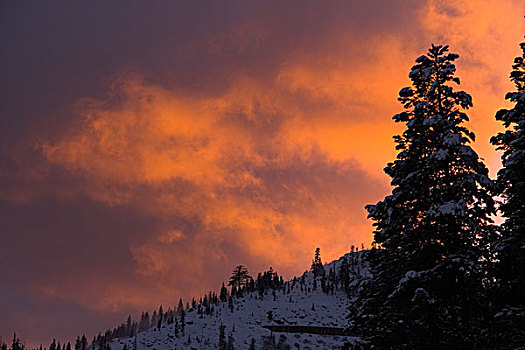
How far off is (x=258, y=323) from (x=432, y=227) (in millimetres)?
114331

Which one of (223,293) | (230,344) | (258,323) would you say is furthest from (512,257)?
(223,293)

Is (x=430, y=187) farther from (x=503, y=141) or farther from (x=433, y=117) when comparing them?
(x=503, y=141)

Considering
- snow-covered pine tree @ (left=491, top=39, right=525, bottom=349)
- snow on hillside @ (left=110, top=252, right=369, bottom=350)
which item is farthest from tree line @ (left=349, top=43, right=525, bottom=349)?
snow on hillside @ (left=110, top=252, right=369, bottom=350)

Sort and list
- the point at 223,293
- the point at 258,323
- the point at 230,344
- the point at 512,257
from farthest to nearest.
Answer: the point at 223,293 < the point at 258,323 < the point at 230,344 < the point at 512,257

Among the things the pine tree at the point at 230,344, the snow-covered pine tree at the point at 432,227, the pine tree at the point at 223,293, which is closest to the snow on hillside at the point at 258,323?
the pine tree at the point at 230,344

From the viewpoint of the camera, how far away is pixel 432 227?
1902 cm

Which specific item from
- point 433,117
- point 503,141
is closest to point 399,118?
point 433,117

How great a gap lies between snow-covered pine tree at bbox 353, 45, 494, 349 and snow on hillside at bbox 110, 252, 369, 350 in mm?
66386

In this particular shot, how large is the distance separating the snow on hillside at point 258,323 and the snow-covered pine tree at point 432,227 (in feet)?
218

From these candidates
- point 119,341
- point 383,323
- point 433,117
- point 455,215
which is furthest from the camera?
point 119,341

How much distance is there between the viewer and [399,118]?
2130 centimetres

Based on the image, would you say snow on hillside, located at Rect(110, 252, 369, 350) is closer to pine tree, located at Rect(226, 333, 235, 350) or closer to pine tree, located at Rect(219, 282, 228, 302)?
pine tree, located at Rect(226, 333, 235, 350)

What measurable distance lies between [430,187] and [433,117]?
119 inches

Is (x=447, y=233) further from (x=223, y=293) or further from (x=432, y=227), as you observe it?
(x=223, y=293)
